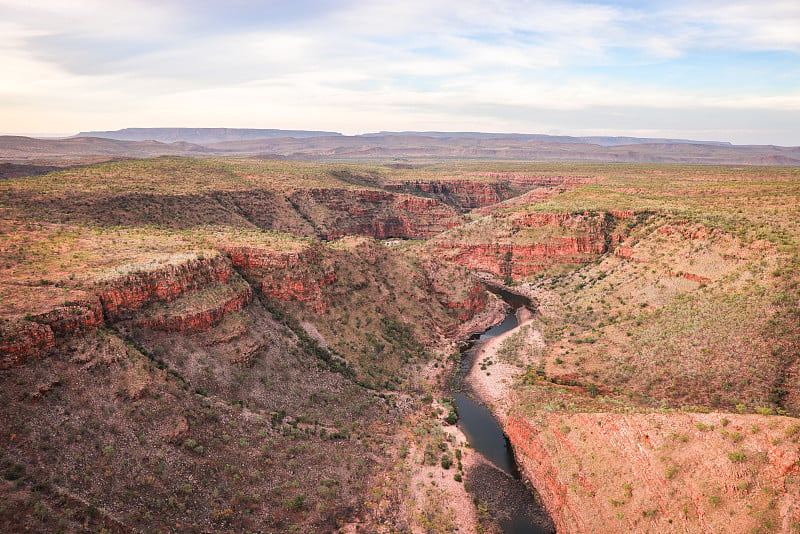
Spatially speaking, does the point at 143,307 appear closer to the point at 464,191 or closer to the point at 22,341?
the point at 22,341

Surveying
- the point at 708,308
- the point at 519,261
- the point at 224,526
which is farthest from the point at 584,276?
the point at 224,526

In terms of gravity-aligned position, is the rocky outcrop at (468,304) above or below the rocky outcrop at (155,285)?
below

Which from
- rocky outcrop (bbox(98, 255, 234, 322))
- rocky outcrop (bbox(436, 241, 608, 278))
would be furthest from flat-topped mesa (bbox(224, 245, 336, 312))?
rocky outcrop (bbox(436, 241, 608, 278))

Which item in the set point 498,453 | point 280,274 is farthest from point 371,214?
point 498,453

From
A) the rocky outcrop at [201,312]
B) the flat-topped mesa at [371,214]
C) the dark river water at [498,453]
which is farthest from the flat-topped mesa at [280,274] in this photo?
the flat-topped mesa at [371,214]

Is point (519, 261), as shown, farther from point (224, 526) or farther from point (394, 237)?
point (224, 526)

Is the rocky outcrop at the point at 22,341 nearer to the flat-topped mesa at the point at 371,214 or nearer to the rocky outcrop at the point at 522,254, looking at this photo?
the rocky outcrop at the point at 522,254
